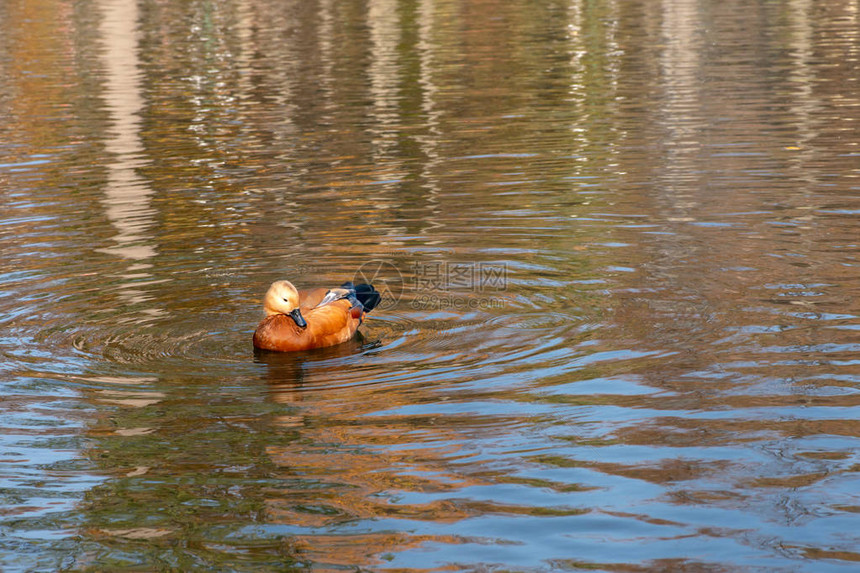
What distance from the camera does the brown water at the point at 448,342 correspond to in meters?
7.02

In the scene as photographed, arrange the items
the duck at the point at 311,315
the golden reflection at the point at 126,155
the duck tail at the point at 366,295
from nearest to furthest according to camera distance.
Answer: the duck at the point at 311,315
the duck tail at the point at 366,295
the golden reflection at the point at 126,155

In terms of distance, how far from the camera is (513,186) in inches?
676

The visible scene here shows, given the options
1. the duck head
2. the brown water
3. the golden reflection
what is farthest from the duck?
the golden reflection

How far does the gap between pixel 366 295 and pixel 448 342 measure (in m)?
1.19

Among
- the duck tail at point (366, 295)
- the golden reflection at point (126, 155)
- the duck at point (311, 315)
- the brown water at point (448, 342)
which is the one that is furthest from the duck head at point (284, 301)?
the golden reflection at point (126, 155)

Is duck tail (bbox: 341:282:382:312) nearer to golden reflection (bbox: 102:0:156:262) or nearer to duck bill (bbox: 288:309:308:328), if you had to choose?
duck bill (bbox: 288:309:308:328)

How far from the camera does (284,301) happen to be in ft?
35.1

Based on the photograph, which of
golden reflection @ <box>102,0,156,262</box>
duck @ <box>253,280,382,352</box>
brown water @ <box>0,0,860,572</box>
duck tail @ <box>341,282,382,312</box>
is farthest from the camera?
golden reflection @ <box>102,0,156,262</box>

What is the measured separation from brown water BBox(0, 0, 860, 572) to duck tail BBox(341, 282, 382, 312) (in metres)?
0.25

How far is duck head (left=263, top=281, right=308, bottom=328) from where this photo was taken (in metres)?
10.7

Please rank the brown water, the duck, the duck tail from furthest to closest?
the duck tail → the duck → the brown water

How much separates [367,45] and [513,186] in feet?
91.7

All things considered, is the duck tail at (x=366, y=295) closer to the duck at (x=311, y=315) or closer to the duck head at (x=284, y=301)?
the duck at (x=311, y=315)

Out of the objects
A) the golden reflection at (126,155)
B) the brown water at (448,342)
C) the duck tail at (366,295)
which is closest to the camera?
the brown water at (448,342)
